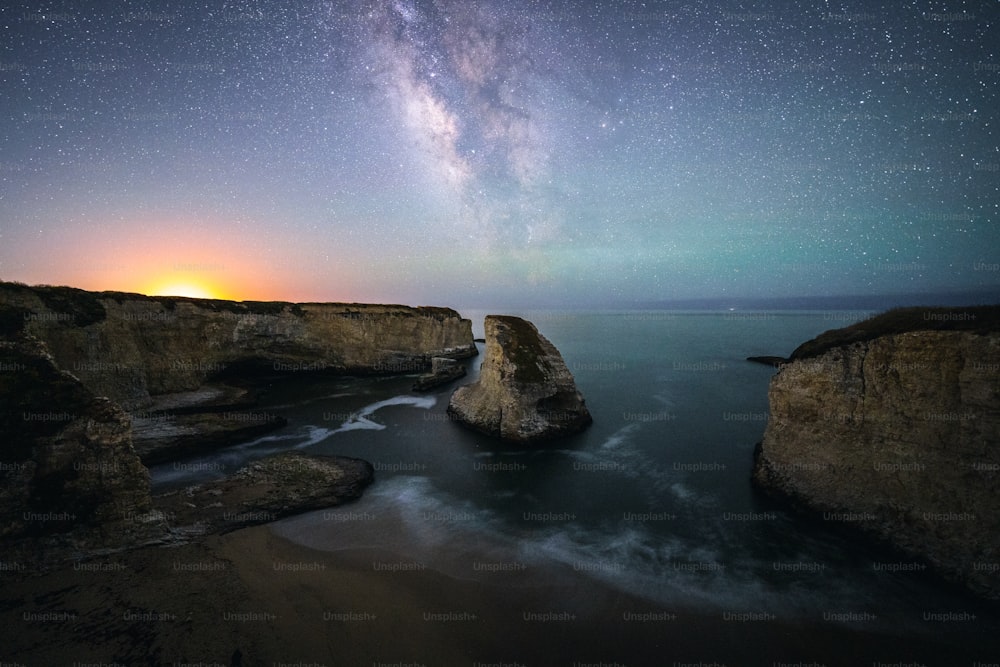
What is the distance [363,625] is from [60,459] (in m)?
9.47

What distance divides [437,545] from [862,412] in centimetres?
1535

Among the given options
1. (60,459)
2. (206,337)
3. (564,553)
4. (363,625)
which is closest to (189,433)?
(60,459)

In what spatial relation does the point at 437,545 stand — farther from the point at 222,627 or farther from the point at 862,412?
the point at 862,412

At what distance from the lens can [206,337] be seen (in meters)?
35.1

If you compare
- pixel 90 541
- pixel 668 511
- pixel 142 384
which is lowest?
pixel 668 511

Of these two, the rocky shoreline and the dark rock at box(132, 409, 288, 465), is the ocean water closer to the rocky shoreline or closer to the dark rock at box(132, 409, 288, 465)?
the dark rock at box(132, 409, 288, 465)

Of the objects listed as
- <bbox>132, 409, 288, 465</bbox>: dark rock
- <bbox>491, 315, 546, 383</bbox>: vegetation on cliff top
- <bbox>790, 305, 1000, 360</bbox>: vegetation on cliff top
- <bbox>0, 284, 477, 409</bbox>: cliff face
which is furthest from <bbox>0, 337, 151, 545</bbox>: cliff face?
<bbox>790, 305, 1000, 360</bbox>: vegetation on cliff top

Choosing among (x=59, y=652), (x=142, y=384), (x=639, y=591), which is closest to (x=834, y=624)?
(x=639, y=591)

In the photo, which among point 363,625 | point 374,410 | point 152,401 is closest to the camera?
point 363,625

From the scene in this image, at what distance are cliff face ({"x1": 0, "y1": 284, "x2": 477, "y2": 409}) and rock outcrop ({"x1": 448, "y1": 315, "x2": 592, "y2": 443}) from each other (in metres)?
20.1

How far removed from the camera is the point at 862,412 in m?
12.2

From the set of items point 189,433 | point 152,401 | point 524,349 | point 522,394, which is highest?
point 524,349

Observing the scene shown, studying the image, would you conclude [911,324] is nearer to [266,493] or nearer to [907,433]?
[907,433]

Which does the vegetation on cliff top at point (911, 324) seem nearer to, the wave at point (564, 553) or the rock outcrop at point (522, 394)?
the wave at point (564, 553)
